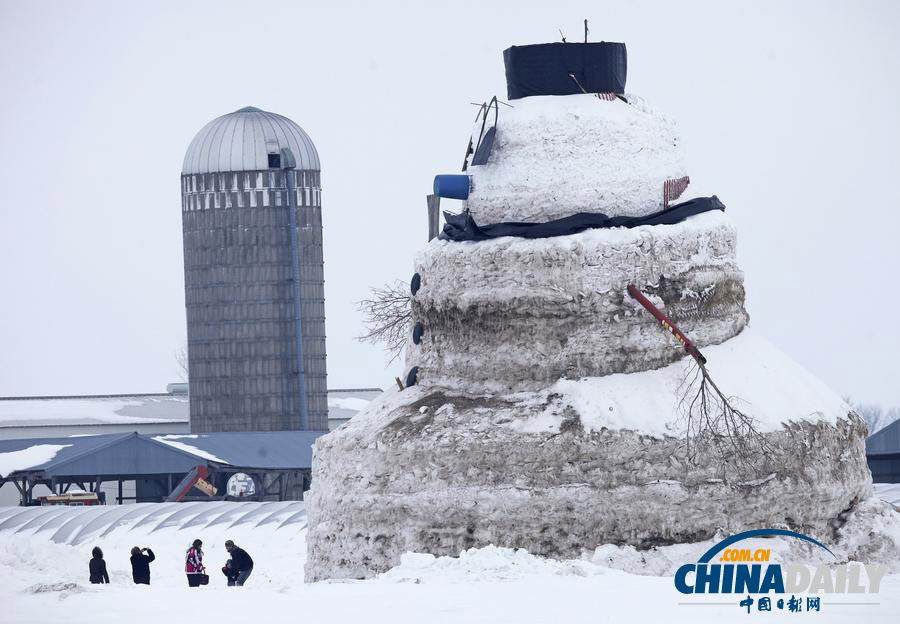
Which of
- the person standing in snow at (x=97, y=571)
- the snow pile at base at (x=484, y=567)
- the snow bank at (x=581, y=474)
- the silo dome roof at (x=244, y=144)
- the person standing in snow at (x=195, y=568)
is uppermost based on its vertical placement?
the silo dome roof at (x=244, y=144)

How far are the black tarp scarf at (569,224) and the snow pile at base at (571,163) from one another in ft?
0.65

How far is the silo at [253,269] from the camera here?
176 feet

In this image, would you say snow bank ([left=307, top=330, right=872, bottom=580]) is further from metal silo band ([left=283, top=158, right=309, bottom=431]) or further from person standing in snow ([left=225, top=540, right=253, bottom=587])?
metal silo band ([left=283, top=158, right=309, bottom=431])

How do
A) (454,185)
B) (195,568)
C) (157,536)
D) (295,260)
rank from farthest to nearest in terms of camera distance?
(295,260), (157,536), (195,568), (454,185)

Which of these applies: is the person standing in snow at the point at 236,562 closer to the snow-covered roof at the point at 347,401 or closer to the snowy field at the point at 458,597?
the snowy field at the point at 458,597

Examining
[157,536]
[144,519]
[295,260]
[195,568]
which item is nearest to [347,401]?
[295,260]

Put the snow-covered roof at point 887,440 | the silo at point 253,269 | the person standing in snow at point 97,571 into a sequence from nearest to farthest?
the person standing in snow at point 97,571
the snow-covered roof at point 887,440
the silo at point 253,269

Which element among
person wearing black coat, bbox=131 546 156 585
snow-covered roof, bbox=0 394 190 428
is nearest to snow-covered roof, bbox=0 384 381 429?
snow-covered roof, bbox=0 394 190 428

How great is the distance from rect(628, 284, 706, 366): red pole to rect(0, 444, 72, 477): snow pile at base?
32515 mm

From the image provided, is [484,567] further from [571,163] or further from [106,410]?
[106,410]

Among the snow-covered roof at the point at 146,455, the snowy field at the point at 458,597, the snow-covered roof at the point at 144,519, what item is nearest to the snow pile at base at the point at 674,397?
the snowy field at the point at 458,597

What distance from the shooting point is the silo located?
53719 mm

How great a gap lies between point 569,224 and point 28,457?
111ft

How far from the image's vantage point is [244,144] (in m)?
53.9
